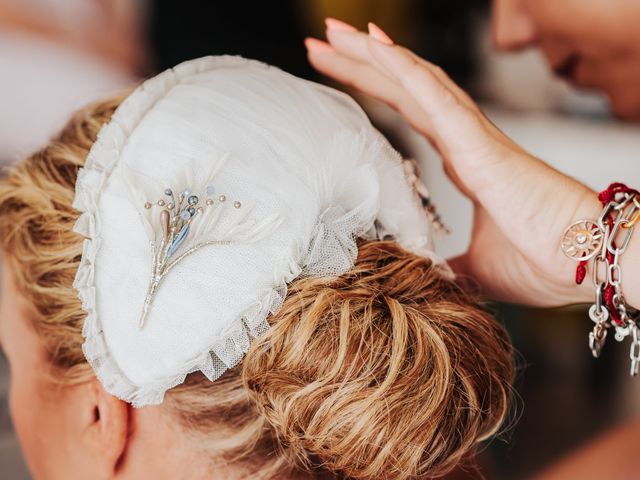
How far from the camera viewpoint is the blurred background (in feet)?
5.65

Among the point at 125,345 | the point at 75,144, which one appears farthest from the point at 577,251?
the point at 75,144

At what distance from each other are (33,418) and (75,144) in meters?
0.37

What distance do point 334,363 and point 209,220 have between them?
0.20m

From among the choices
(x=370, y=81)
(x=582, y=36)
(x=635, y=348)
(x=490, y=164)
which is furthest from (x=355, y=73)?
(x=582, y=36)

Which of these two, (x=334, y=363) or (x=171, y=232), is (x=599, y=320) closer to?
(x=334, y=363)

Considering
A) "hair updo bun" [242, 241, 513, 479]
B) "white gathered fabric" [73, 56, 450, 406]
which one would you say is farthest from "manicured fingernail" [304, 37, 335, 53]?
"hair updo bun" [242, 241, 513, 479]

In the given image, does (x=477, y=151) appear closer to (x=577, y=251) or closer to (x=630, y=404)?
(x=577, y=251)

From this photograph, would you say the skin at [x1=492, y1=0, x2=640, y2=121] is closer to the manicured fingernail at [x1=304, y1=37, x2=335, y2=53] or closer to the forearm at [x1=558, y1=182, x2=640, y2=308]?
the manicured fingernail at [x1=304, y1=37, x2=335, y2=53]

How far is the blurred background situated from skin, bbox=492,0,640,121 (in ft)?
1.06

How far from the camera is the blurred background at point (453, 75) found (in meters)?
1.72

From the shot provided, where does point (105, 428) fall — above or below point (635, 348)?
below

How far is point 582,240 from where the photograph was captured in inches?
31.4

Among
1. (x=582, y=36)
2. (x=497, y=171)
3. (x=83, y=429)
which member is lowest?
(x=83, y=429)

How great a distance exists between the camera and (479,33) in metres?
2.66
